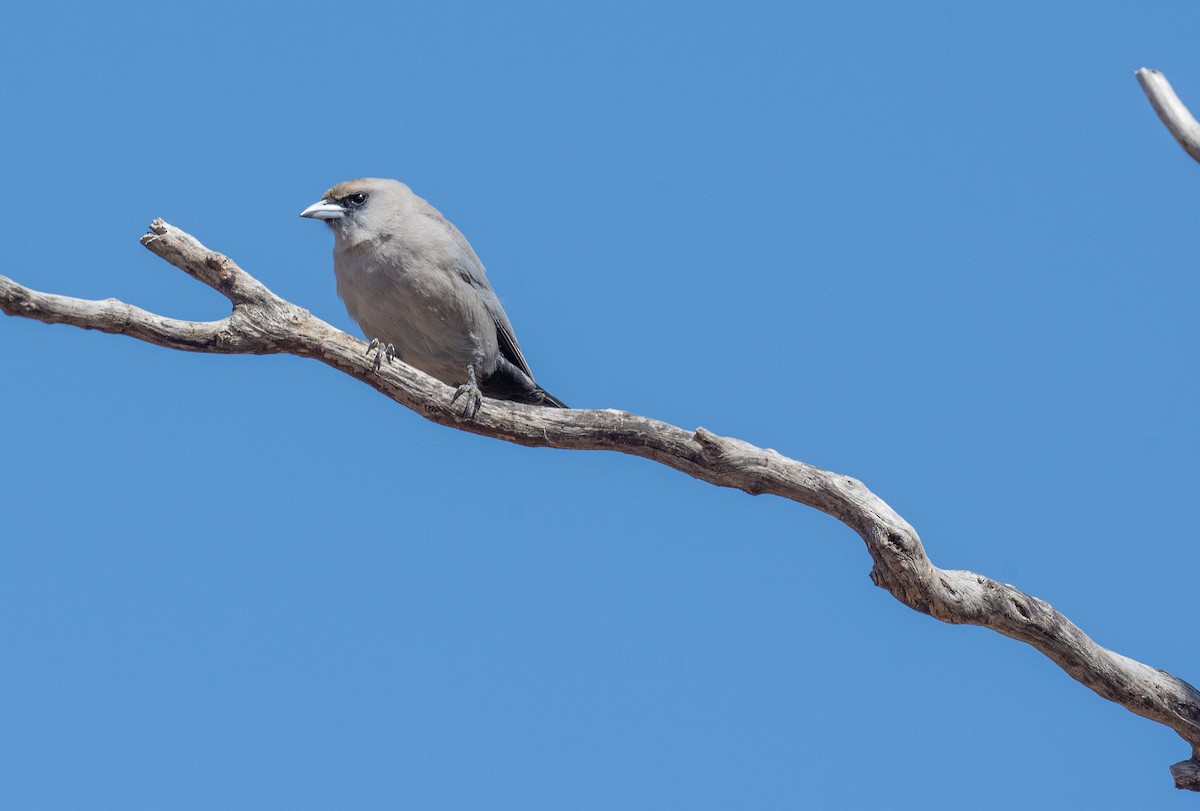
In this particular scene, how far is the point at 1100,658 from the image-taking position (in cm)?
553

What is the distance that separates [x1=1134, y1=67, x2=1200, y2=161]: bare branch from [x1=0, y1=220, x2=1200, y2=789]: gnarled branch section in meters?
2.34

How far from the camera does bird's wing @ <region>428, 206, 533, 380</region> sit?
7602mm

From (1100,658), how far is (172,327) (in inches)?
186

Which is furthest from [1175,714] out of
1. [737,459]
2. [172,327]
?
[172,327]

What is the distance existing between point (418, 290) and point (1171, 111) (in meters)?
4.20

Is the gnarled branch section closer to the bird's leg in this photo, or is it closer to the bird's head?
the bird's leg

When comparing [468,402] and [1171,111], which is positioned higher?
[1171,111]

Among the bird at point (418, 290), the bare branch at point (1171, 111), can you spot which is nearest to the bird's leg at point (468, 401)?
the bird at point (418, 290)

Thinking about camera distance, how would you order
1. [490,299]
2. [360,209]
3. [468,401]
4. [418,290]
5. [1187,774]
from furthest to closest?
[490,299] < [360,209] < [418,290] < [468,401] < [1187,774]

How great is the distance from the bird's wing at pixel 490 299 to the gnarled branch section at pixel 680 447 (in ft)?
4.84

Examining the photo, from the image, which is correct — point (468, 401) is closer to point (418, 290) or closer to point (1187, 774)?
point (418, 290)

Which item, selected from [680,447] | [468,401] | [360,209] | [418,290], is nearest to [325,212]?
[360,209]

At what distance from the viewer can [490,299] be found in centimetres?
768

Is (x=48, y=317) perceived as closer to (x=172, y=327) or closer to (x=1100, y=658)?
(x=172, y=327)
